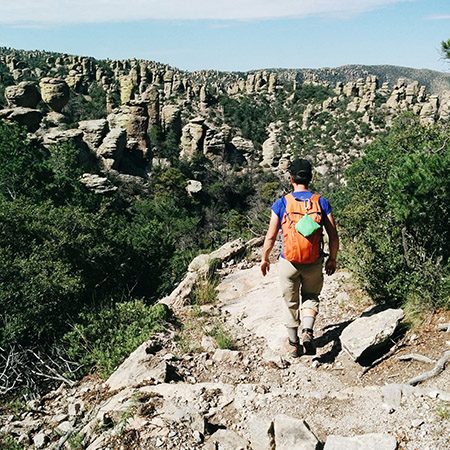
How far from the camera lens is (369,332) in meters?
4.21

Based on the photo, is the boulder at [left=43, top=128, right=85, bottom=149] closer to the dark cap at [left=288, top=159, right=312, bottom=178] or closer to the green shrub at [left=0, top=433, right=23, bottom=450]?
the green shrub at [left=0, top=433, right=23, bottom=450]

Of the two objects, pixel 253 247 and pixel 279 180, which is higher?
pixel 253 247

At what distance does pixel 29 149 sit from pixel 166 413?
19950mm

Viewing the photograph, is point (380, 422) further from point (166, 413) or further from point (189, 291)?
point (189, 291)

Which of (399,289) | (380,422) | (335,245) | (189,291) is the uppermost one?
(335,245)

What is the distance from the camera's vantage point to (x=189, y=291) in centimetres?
690

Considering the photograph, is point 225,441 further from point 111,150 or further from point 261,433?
point 111,150

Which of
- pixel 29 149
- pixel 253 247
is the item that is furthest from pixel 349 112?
pixel 253 247

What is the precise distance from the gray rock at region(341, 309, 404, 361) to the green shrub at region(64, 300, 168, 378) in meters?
2.15

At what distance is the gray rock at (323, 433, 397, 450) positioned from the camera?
9.63 feet

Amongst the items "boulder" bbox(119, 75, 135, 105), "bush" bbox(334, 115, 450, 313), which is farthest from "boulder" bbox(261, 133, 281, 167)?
"bush" bbox(334, 115, 450, 313)

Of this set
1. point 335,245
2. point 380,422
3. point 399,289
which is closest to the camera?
point 380,422

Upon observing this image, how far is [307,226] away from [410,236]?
5.42ft

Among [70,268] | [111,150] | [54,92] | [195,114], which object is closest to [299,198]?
[70,268]
